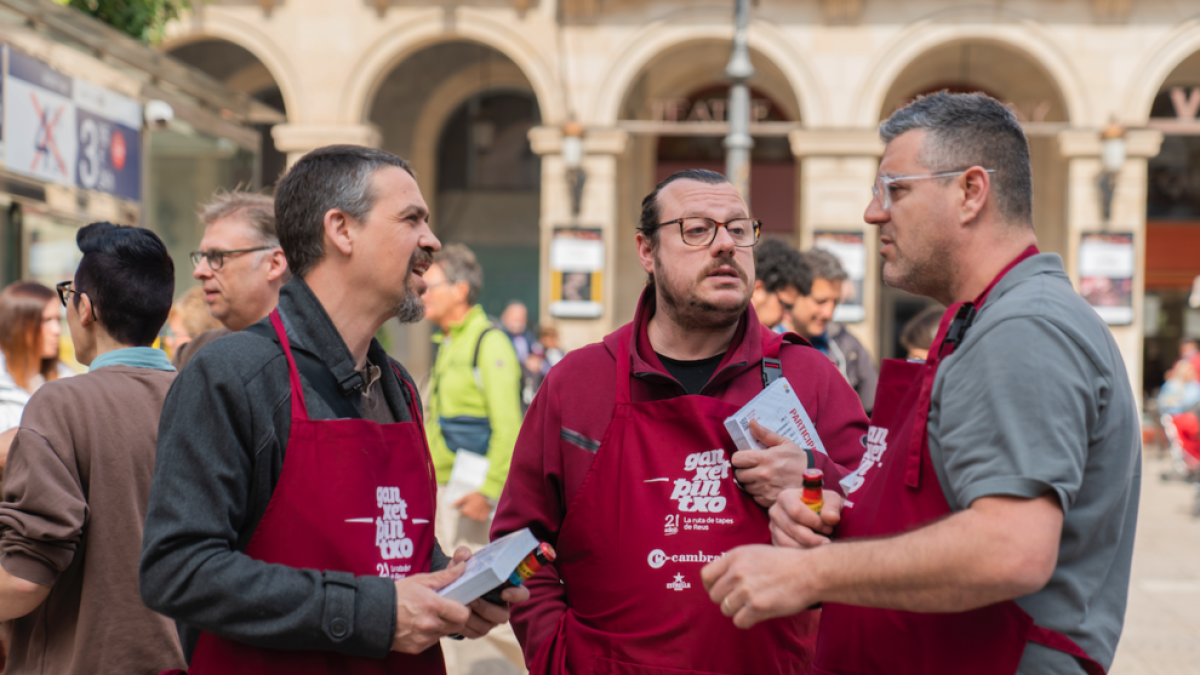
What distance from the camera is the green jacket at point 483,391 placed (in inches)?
207

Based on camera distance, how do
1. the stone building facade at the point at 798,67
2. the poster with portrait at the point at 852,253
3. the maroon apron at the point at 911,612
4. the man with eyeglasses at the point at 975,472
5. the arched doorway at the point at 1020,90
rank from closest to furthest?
the man with eyeglasses at the point at 975,472, the maroon apron at the point at 911,612, the poster with portrait at the point at 852,253, the stone building facade at the point at 798,67, the arched doorway at the point at 1020,90

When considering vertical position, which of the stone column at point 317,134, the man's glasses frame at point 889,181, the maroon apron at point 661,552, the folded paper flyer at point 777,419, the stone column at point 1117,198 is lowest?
the maroon apron at point 661,552

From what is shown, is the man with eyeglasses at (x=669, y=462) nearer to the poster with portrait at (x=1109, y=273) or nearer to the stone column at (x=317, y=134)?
the stone column at (x=317, y=134)

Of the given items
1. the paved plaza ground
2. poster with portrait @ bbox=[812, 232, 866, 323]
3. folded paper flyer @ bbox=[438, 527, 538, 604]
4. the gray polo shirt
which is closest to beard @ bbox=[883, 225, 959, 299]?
the gray polo shirt

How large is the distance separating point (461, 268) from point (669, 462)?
334 centimetres

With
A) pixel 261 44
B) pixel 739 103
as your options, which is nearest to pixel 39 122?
pixel 739 103

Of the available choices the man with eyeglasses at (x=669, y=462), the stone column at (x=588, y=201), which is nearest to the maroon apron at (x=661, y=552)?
the man with eyeglasses at (x=669, y=462)

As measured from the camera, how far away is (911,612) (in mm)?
1862

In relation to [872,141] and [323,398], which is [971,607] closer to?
[323,398]

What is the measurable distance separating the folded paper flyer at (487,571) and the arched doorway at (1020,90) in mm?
17580

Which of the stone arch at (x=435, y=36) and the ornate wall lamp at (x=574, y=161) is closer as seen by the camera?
the ornate wall lamp at (x=574, y=161)

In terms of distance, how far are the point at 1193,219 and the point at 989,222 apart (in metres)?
21.0

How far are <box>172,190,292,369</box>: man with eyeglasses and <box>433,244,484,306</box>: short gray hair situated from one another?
74.9 inches

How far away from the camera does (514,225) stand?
69.5 ft
